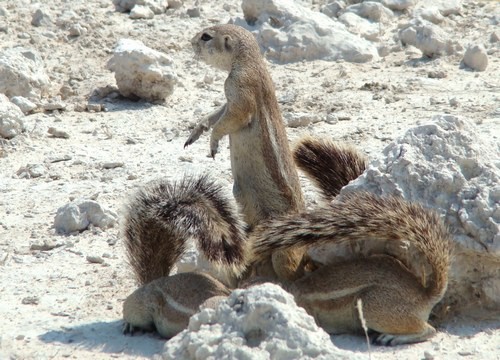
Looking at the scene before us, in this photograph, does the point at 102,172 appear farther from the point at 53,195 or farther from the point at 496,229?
the point at 496,229

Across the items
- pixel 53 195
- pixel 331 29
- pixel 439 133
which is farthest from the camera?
pixel 331 29

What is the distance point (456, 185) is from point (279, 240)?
3.54ft

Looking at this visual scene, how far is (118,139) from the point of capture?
9445 millimetres

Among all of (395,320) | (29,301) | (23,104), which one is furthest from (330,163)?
(23,104)

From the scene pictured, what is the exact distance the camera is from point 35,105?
9.76 m

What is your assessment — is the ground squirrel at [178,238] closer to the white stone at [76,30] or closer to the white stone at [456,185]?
the white stone at [456,185]

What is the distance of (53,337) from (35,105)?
4.16 metres

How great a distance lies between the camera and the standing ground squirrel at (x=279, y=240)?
19.3 ft

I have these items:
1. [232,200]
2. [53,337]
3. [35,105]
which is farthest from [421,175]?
[35,105]

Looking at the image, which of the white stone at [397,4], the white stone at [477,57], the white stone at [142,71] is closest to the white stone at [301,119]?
the white stone at [142,71]

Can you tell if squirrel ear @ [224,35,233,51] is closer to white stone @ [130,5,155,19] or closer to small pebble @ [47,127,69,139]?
small pebble @ [47,127,69,139]

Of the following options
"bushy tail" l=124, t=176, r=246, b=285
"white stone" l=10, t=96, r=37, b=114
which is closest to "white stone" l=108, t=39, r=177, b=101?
"white stone" l=10, t=96, r=37, b=114

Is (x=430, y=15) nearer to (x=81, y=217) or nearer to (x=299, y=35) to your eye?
(x=299, y=35)

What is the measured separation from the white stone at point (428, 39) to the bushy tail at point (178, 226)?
5.07 meters
